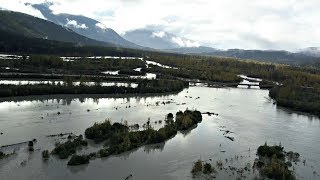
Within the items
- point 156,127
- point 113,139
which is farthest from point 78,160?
point 156,127

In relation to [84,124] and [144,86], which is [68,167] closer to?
[84,124]

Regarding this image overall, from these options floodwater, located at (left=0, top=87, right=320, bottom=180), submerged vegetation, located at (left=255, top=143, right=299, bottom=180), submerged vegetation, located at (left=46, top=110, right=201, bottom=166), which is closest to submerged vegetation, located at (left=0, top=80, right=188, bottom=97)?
floodwater, located at (left=0, top=87, right=320, bottom=180)

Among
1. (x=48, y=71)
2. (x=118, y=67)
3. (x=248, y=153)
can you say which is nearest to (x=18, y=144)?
(x=248, y=153)

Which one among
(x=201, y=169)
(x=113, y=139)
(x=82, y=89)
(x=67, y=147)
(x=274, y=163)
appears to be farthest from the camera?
(x=82, y=89)

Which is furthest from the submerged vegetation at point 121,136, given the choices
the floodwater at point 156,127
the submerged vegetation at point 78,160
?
the submerged vegetation at point 78,160

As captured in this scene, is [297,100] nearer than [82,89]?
No

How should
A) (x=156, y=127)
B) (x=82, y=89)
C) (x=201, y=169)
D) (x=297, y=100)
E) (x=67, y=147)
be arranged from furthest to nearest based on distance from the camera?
1. (x=297, y=100)
2. (x=82, y=89)
3. (x=156, y=127)
4. (x=67, y=147)
5. (x=201, y=169)

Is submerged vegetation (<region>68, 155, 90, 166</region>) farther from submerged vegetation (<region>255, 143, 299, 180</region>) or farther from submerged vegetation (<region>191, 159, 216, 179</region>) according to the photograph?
submerged vegetation (<region>255, 143, 299, 180</region>)

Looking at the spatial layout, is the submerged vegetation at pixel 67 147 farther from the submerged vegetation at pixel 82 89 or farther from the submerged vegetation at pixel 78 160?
the submerged vegetation at pixel 82 89

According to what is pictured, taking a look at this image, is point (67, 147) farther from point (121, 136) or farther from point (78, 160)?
point (121, 136)

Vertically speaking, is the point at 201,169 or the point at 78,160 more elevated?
the point at 78,160
